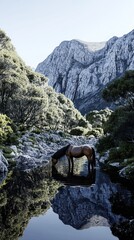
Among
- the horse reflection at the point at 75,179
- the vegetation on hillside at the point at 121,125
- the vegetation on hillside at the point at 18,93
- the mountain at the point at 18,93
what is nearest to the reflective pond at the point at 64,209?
the horse reflection at the point at 75,179

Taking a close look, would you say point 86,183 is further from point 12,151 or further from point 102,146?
point 102,146

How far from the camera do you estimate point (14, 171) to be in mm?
25047

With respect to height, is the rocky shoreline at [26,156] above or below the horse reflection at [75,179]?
above

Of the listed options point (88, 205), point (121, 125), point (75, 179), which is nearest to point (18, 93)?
point (121, 125)

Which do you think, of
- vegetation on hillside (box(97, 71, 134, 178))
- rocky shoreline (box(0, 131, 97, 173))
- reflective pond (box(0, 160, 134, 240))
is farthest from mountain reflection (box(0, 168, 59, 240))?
vegetation on hillside (box(97, 71, 134, 178))

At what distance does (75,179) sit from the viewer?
23.0 metres

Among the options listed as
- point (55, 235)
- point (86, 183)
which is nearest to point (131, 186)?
point (86, 183)

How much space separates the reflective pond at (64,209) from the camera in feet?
36.3

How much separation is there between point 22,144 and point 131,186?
840 inches

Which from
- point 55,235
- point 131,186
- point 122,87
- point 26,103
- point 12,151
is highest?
point 26,103

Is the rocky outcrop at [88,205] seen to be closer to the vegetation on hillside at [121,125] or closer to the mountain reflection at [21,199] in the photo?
the mountain reflection at [21,199]

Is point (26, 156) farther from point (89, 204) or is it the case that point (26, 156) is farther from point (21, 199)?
point (89, 204)

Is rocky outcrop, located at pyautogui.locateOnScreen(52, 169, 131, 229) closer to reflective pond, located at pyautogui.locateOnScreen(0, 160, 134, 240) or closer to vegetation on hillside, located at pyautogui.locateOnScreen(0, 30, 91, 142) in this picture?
reflective pond, located at pyautogui.locateOnScreen(0, 160, 134, 240)

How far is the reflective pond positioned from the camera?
1108 centimetres
